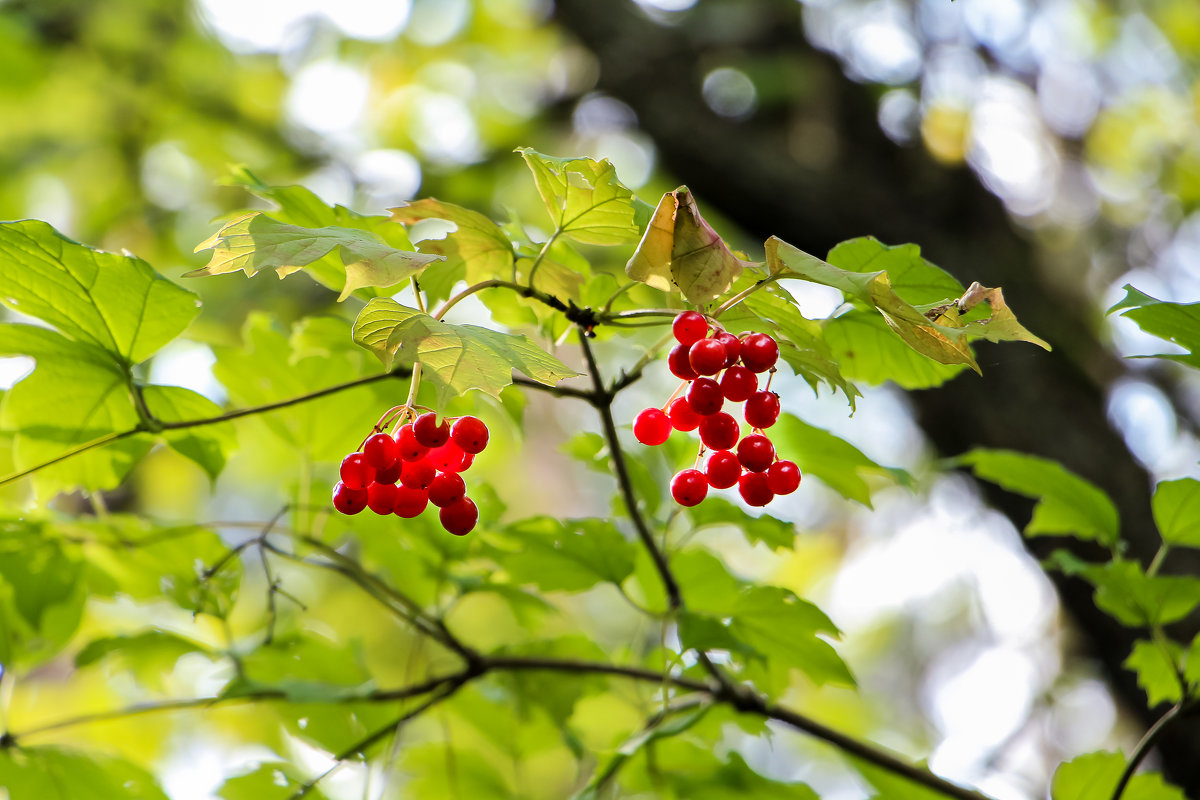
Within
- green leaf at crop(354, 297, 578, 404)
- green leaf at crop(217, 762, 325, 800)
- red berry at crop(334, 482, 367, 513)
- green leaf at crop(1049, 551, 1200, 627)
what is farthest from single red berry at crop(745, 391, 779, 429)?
green leaf at crop(217, 762, 325, 800)

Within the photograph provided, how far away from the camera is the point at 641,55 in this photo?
4.15 metres

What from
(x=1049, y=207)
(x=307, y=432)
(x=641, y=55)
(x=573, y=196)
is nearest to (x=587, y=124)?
(x=641, y=55)

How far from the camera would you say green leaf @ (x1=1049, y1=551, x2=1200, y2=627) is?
1.39m

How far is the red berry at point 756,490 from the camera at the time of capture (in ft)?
4.06

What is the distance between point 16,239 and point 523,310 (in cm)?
71

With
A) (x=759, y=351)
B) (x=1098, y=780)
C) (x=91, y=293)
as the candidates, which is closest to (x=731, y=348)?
(x=759, y=351)

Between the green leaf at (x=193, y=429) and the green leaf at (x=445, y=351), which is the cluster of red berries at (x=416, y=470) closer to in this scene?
the green leaf at (x=445, y=351)

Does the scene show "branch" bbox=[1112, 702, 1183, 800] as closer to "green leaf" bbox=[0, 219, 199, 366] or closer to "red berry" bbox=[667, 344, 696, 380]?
"red berry" bbox=[667, 344, 696, 380]

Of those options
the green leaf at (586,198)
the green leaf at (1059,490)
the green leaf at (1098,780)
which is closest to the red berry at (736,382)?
the green leaf at (586,198)

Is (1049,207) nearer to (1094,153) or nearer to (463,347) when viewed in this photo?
(1094,153)

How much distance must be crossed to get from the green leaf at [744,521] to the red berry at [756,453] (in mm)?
300

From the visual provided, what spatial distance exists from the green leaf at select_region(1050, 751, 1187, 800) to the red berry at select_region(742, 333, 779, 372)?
1.01 metres

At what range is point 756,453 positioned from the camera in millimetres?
1198

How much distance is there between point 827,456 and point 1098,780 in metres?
0.73
